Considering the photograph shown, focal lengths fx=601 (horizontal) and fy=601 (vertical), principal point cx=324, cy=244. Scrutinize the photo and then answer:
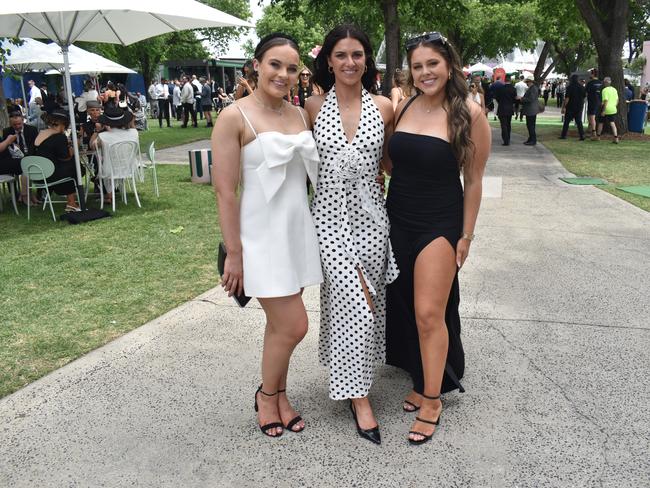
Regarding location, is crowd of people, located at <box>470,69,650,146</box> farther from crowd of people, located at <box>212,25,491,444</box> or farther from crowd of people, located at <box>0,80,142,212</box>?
crowd of people, located at <box>212,25,491,444</box>

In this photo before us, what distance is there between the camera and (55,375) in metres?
3.48

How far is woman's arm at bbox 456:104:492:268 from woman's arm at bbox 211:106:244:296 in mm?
1031

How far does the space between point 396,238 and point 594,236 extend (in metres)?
4.50

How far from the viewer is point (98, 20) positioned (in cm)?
821

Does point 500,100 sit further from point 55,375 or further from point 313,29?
point 313,29

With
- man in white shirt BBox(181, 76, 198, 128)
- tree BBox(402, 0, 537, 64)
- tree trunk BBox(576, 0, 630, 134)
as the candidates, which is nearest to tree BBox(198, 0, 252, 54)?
tree BBox(402, 0, 537, 64)

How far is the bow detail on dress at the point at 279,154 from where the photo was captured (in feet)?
8.38

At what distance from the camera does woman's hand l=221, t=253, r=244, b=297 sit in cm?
271

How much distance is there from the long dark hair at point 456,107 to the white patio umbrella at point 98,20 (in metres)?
4.81

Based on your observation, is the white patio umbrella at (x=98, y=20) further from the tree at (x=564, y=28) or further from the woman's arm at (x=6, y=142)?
the tree at (x=564, y=28)

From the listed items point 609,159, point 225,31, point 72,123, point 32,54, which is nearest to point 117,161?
point 72,123

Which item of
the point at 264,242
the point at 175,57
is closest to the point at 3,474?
the point at 264,242

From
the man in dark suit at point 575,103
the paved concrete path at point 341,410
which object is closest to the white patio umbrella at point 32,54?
the paved concrete path at point 341,410

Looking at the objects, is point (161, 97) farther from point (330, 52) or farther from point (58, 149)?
point (330, 52)
